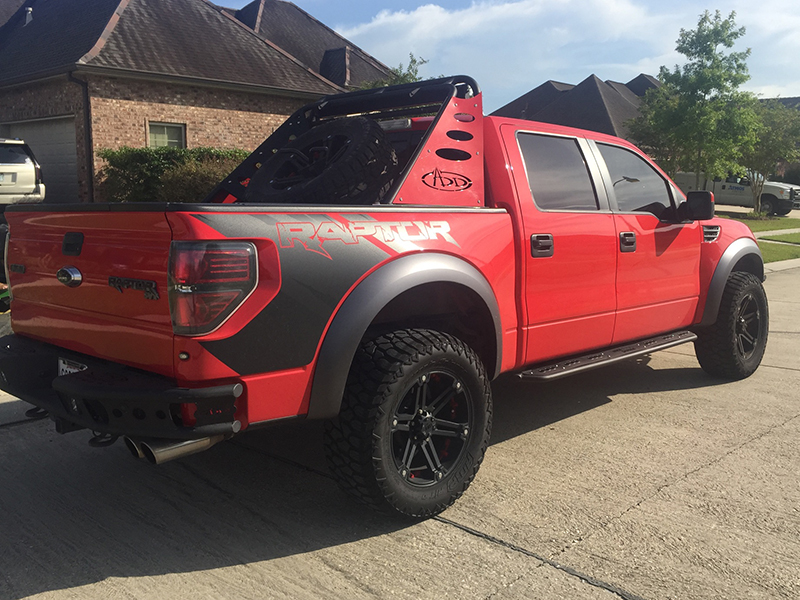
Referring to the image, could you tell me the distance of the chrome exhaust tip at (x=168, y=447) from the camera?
267 cm

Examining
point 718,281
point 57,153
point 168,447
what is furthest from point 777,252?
point 57,153

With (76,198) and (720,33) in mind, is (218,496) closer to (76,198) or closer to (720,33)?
(76,198)

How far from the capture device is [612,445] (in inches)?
169

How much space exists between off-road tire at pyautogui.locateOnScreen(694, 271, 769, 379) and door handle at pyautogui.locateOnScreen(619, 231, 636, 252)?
4.31 feet

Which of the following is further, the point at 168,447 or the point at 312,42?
the point at 312,42

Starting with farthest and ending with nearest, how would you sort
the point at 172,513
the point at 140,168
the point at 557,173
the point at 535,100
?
the point at 535,100
the point at 140,168
the point at 557,173
the point at 172,513

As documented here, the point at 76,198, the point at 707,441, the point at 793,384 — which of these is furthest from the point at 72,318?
the point at 76,198

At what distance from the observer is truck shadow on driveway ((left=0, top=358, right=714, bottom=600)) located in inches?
116

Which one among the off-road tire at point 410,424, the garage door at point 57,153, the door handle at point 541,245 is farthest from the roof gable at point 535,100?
the off-road tire at point 410,424

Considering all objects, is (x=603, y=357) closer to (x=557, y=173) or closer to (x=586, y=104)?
(x=557, y=173)

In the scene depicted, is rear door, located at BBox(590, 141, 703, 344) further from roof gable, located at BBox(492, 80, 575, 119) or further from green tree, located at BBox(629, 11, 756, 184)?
roof gable, located at BBox(492, 80, 575, 119)

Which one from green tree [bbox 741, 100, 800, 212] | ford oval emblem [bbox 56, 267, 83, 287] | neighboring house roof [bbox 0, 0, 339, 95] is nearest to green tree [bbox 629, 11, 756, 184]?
green tree [bbox 741, 100, 800, 212]

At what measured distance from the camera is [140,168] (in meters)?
15.4

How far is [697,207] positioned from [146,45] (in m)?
16.1
